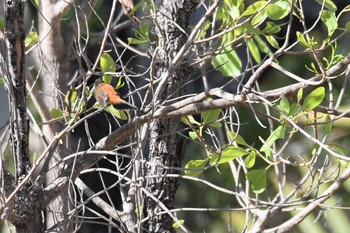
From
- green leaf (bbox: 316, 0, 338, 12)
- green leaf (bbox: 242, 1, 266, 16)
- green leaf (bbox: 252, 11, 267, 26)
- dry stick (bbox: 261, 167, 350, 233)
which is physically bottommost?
dry stick (bbox: 261, 167, 350, 233)

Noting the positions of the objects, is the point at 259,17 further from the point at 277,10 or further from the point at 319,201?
the point at 319,201

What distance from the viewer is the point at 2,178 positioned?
1.45 m

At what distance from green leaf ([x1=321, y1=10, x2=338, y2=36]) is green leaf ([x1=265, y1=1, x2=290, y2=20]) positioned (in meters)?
0.09

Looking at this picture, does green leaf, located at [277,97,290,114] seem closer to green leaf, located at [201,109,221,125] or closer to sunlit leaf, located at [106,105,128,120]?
green leaf, located at [201,109,221,125]

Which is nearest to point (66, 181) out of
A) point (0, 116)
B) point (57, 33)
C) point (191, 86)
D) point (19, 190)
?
point (19, 190)

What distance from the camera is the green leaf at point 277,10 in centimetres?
160

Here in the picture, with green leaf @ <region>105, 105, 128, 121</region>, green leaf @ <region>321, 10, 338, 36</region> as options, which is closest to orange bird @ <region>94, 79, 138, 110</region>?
green leaf @ <region>105, 105, 128, 121</region>

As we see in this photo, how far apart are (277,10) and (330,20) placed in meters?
0.12

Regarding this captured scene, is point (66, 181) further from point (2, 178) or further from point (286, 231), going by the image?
point (286, 231)

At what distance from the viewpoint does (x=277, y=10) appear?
1602mm

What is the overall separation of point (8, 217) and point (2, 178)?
8 cm

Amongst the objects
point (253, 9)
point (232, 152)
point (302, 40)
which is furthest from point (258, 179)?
point (253, 9)

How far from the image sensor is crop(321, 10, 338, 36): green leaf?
1.58 meters

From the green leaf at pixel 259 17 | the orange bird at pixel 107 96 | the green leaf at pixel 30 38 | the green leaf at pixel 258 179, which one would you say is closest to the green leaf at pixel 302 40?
the green leaf at pixel 259 17
